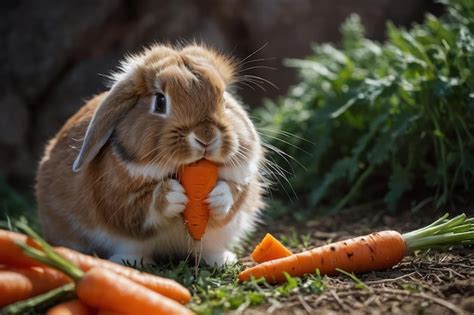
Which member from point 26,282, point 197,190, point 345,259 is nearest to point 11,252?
point 26,282

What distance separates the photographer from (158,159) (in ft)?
13.2

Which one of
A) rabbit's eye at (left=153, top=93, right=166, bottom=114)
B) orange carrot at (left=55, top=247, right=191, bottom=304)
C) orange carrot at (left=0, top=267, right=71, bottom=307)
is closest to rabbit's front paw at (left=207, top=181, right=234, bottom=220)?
rabbit's eye at (left=153, top=93, right=166, bottom=114)

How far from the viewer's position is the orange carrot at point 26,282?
3.30 m

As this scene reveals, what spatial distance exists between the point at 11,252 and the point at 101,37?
18.8 feet

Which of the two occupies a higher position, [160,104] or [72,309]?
[160,104]

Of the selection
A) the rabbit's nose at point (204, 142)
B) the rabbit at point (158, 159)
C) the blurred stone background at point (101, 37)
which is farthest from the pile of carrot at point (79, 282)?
the blurred stone background at point (101, 37)

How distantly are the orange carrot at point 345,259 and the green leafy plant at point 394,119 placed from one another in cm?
101

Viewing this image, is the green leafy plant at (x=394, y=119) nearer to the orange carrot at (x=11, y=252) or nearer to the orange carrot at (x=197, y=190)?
the orange carrot at (x=197, y=190)

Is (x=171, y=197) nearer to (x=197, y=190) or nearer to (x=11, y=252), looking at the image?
(x=197, y=190)

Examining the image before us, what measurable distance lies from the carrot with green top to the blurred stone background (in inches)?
195

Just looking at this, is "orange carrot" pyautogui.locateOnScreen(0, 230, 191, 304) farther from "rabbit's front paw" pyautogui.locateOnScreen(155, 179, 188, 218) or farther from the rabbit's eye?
the rabbit's eye

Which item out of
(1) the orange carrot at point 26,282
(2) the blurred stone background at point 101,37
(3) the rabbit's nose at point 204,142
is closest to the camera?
(1) the orange carrot at point 26,282

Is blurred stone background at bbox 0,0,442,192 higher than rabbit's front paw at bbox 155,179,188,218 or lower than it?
higher

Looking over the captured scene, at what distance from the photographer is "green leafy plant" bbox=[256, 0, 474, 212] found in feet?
17.7
